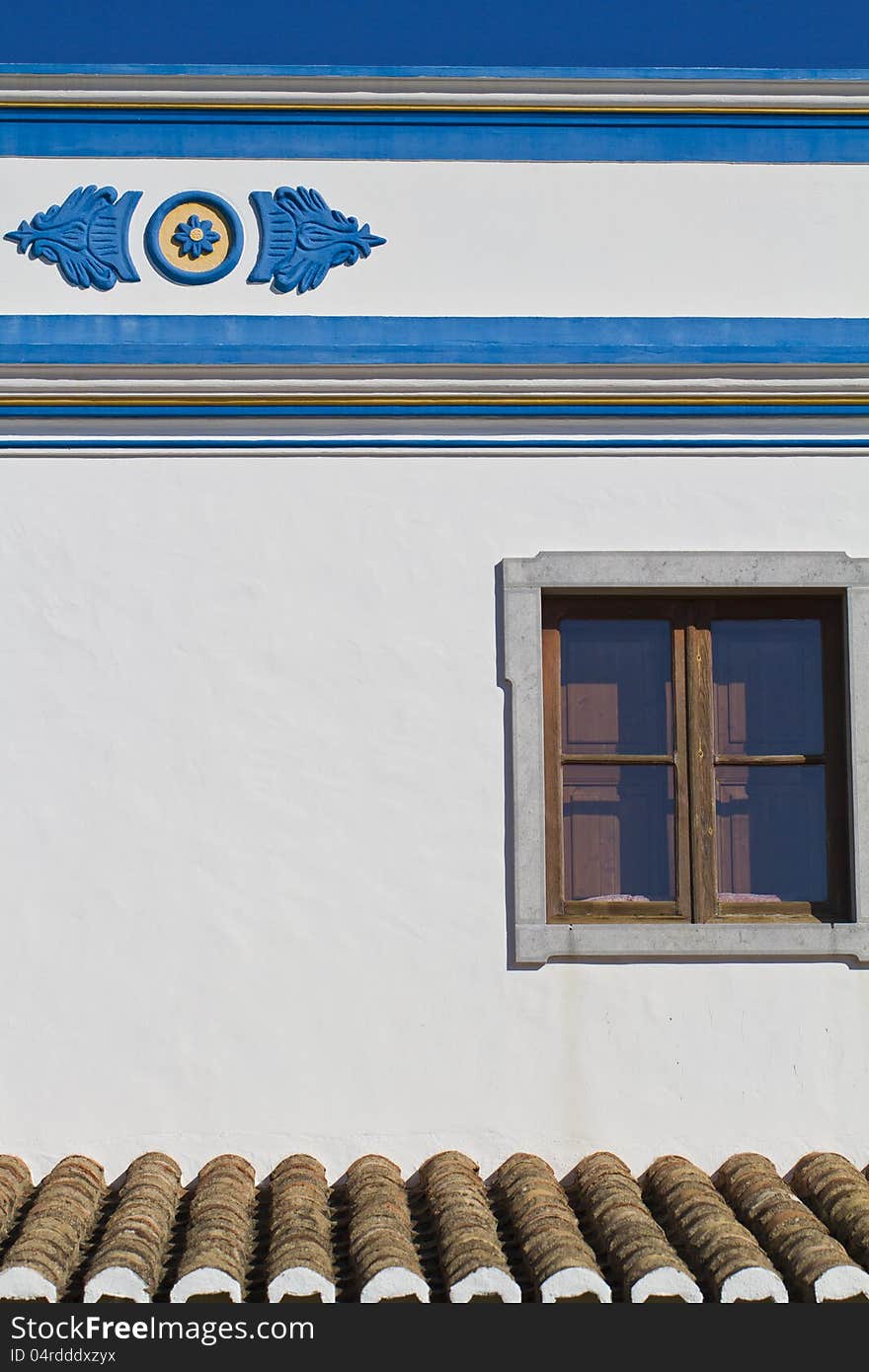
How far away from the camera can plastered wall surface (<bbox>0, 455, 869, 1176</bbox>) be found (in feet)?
20.8

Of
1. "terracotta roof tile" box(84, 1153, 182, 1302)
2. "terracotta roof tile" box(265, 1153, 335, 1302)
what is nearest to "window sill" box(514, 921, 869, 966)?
"terracotta roof tile" box(265, 1153, 335, 1302)

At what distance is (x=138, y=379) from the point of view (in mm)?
6688

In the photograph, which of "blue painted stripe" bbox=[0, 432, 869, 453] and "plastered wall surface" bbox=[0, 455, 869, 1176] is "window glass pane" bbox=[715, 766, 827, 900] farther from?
"blue painted stripe" bbox=[0, 432, 869, 453]

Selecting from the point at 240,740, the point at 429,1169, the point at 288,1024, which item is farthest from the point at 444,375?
the point at 429,1169

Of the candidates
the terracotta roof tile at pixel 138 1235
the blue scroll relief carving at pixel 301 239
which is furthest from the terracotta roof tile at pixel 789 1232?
the blue scroll relief carving at pixel 301 239

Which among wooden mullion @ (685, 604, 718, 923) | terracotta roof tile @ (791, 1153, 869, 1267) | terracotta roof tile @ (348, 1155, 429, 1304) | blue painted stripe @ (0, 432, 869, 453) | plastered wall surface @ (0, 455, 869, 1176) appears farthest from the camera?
blue painted stripe @ (0, 432, 869, 453)

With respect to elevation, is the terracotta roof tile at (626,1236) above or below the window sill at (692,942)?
below

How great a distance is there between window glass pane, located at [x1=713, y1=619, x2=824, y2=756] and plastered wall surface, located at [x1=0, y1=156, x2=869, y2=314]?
4.19ft

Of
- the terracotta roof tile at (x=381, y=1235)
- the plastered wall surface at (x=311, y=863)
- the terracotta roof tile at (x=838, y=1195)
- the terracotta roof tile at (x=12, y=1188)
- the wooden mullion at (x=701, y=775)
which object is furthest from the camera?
the wooden mullion at (x=701, y=775)

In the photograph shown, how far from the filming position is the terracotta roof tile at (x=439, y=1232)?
502cm

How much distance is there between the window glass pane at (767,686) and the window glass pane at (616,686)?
227 mm

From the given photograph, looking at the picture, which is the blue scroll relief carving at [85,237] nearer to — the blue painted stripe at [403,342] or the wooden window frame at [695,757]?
the blue painted stripe at [403,342]

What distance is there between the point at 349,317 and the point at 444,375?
0.44 metres

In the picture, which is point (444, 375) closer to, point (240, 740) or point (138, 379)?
point (138, 379)
